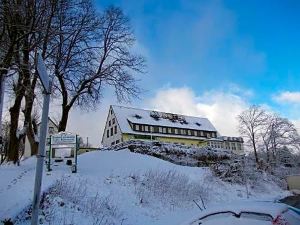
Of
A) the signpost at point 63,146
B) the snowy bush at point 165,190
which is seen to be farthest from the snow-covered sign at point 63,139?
the snowy bush at point 165,190

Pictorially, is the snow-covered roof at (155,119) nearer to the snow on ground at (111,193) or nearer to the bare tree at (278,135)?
the bare tree at (278,135)

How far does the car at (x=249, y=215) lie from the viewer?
4.28 m

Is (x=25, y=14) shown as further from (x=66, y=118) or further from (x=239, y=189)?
(x=239, y=189)

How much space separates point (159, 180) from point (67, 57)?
407 inches

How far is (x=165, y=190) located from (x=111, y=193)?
3895 mm

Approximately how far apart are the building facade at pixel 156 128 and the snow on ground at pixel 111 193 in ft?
108

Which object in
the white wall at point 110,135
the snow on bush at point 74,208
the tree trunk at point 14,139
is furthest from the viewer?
the white wall at point 110,135

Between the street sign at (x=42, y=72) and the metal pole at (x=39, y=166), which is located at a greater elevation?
the street sign at (x=42, y=72)

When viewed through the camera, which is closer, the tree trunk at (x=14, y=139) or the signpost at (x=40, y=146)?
the signpost at (x=40, y=146)

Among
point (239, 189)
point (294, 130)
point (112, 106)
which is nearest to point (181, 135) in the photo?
point (112, 106)

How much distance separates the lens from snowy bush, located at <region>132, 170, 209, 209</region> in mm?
16031

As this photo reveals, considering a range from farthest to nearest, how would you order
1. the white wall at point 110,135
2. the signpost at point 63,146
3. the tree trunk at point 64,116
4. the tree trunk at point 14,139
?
1. the white wall at point 110,135
2. the tree trunk at point 64,116
3. the tree trunk at point 14,139
4. the signpost at point 63,146

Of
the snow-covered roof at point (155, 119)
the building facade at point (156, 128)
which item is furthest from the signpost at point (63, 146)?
the snow-covered roof at point (155, 119)

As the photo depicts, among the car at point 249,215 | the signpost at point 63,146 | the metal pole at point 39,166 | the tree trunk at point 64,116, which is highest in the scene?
the tree trunk at point 64,116
